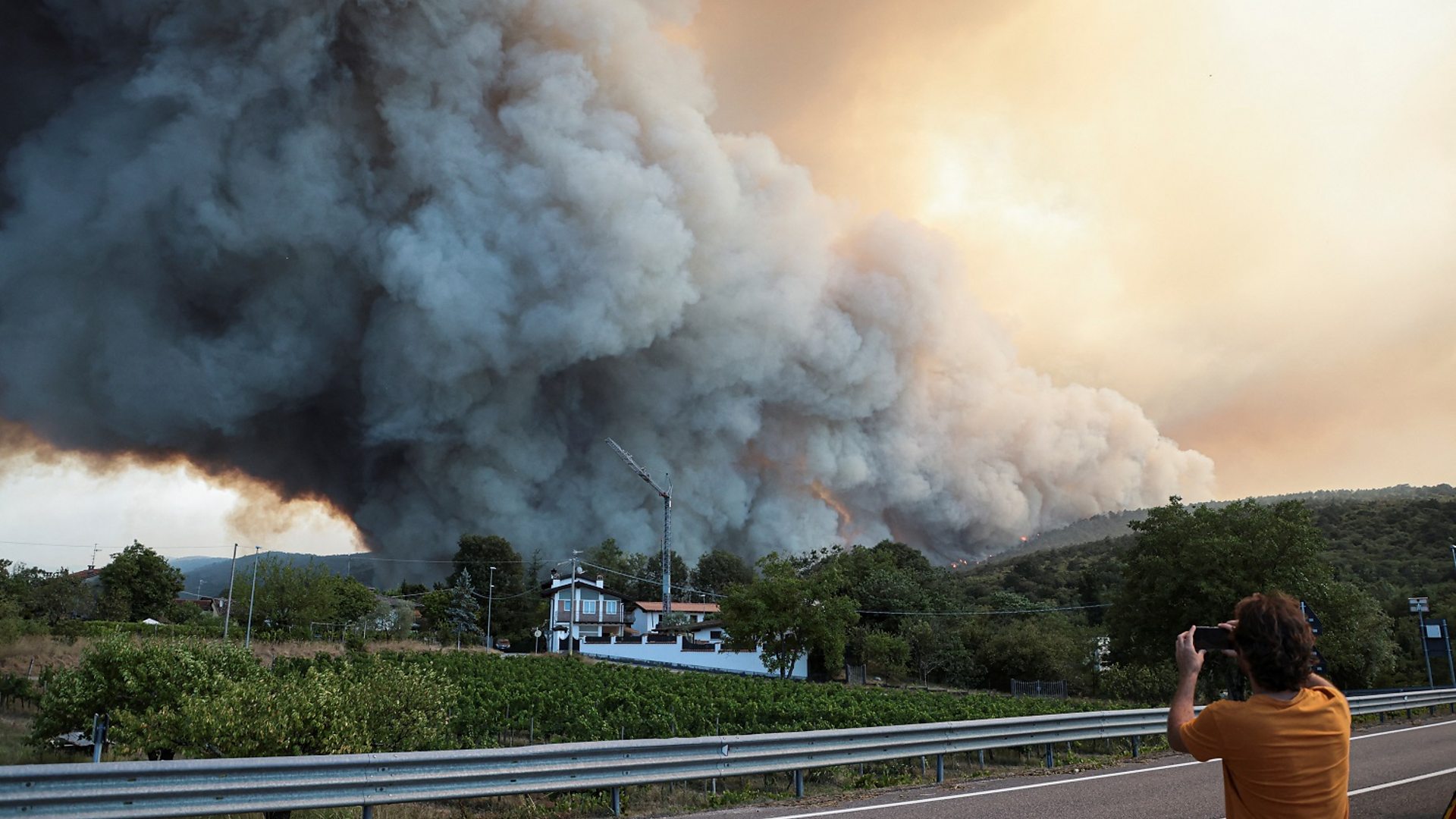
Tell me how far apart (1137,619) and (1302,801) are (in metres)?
34.2

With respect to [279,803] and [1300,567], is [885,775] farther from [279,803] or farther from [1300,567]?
[1300,567]

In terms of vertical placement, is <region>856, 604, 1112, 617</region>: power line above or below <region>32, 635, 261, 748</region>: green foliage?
above

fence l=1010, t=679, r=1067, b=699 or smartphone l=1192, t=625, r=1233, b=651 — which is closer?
smartphone l=1192, t=625, r=1233, b=651

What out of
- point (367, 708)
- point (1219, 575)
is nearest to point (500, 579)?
point (1219, 575)

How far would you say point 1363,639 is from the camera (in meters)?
35.4

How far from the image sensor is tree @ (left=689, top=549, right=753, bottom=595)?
107 m

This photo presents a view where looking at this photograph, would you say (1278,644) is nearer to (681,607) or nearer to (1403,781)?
(1403,781)

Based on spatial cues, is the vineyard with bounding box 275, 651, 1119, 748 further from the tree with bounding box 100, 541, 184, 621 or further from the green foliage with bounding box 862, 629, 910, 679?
the tree with bounding box 100, 541, 184, 621

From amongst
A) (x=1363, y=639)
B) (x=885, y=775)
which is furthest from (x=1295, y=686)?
(x=1363, y=639)

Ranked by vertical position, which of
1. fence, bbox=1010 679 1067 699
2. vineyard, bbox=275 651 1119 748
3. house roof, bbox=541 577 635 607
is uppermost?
house roof, bbox=541 577 635 607

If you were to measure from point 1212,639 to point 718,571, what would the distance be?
107m

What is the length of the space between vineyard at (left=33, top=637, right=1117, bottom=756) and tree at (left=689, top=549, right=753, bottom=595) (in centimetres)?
7821

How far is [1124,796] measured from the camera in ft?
33.0

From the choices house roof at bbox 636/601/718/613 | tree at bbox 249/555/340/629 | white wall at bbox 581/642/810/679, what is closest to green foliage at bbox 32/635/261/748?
white wall at bbox 581/642/810/679
